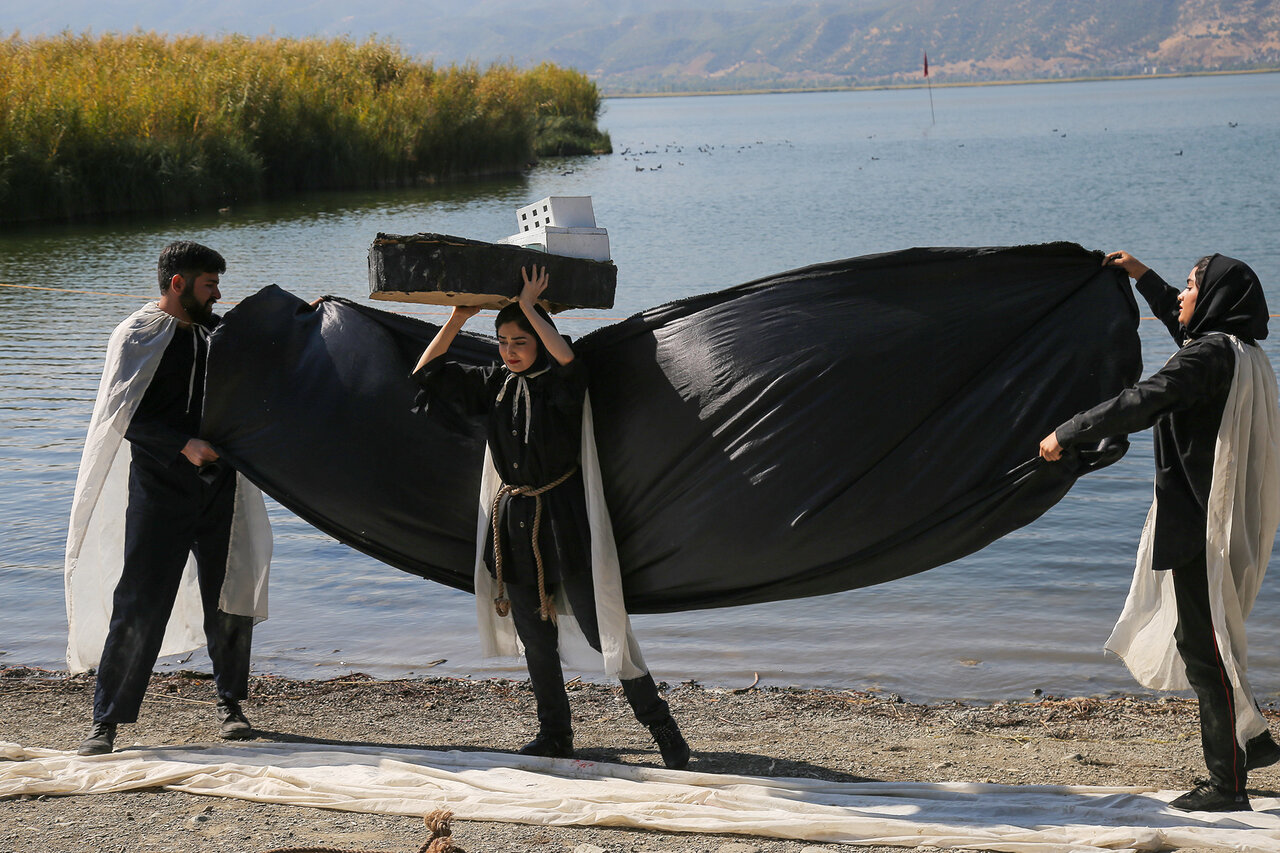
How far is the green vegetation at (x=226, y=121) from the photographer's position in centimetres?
2262

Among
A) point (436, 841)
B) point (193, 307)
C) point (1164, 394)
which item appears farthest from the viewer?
point (193, 307)

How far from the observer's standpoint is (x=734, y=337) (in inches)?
159

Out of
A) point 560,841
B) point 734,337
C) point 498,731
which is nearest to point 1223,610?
point 734,337

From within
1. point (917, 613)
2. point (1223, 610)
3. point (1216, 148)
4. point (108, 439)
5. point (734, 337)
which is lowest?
point (917, 613)

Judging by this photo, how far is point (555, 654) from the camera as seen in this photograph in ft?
14.0

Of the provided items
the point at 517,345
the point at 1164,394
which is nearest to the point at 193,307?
the point at 517,345

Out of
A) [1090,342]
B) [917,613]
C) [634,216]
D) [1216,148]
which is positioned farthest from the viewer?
[1216,148]

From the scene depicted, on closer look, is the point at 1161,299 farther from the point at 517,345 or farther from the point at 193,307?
the point at 193,307

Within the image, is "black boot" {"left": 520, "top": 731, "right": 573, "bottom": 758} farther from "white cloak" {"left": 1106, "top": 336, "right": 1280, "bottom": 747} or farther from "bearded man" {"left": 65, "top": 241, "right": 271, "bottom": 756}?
Answer: "white cloak" {"left": 1106, "top": 336, "right": 1280, "bottom": 747}

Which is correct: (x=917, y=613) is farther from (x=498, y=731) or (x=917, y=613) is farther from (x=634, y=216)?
(x=634, y=216)

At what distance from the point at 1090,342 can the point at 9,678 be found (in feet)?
15.8

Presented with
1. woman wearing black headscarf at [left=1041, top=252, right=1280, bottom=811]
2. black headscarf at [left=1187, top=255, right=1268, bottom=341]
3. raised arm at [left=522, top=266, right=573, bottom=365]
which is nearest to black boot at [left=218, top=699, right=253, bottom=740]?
raised arm at [left=522, top=266, right=573, bottom=365]

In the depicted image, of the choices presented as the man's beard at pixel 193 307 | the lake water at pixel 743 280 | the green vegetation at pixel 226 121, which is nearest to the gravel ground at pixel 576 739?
the lake water at pixel 743 280

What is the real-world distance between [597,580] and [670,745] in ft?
2.12
